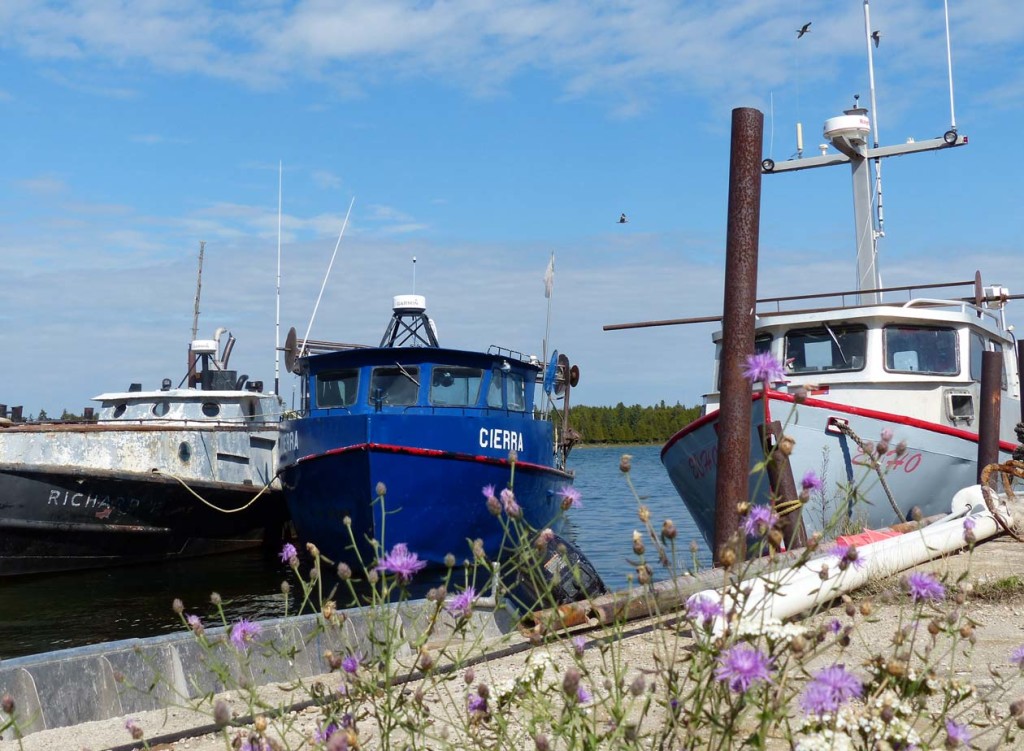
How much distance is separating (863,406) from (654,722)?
901 cm

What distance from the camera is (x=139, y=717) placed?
4.14 meters

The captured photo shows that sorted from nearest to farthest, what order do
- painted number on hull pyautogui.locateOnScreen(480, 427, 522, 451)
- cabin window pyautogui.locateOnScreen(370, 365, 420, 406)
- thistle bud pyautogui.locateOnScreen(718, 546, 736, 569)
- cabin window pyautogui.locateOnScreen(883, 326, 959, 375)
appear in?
thistle bud pyautogui.locateOnScreen(718, 546, 736, 569), cabin window pyautogui.locateOnScreen(883, 326, 959, 375), painted number on hull pyautogui.locateOnScreen(480, 427, 522, 451), cabin window pyautogui.locateOnScreen(370, 365, 420, 406)

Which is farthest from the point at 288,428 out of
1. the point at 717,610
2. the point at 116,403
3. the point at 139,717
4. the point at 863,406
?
the point at 717,610

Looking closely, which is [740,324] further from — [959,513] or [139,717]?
[139,717]

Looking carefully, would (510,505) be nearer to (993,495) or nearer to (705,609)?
(705,609)

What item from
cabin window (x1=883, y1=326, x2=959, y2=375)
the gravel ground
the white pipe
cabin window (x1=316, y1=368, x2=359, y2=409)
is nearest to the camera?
the gravel ground

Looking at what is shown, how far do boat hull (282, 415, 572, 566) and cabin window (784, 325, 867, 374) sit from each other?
12.2 ft

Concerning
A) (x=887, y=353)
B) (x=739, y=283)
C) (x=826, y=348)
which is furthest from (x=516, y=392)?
(x=739, y=283)

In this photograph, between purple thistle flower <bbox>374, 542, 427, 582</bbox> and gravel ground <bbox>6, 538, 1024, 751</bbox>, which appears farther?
gravel ground <bbox>6, 538, 1024, 751</bbox>

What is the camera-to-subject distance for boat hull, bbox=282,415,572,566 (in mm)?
13297

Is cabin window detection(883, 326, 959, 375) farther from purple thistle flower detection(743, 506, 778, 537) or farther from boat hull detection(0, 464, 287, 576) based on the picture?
boat hull detection(0, 464, 287, 576)

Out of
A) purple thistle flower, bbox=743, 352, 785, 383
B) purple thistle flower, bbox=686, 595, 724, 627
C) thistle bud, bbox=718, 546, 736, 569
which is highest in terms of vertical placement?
purple thistle flower, bbox=743, 352, 785, 383

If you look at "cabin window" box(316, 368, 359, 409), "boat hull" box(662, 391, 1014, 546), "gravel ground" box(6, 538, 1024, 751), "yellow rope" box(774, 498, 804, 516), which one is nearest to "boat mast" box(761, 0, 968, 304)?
"boat hull" box(662, 391, 1014, 546)

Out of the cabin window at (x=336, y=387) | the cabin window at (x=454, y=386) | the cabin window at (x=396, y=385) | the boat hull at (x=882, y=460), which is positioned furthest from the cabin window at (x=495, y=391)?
the boat hull at (x=882, y=460)
